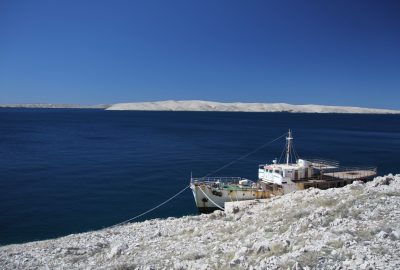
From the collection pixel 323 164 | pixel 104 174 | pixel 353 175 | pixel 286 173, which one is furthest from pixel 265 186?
pixel 104 174

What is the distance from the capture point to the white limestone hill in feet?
38.9

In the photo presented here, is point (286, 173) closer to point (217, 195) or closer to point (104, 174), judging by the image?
point (217, 195)

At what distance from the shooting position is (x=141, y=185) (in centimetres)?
4262

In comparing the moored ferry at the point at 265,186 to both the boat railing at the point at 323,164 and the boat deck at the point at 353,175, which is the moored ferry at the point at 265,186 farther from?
the boat deck at the point at 353,175

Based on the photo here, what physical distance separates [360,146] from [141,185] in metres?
62.3

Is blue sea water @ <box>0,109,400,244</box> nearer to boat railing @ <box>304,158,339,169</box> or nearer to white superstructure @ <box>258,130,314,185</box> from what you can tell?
boat railing @ <box>304,158,339,169</box>

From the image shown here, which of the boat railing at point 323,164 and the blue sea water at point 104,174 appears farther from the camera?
the boat railing at point 323,164

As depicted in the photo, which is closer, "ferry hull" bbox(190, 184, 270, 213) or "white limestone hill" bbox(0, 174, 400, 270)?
"white limestone hill" bbox(0, 174, 400, 270)

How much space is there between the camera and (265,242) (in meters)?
14.1

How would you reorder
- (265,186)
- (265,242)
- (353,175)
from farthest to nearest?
1. (353,175)
2. (265,186)
3. (265,242)

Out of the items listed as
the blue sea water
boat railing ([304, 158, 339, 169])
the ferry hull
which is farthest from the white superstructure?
the blue sea water

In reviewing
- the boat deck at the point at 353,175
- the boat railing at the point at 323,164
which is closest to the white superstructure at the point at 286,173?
the boat railing at the point at 323,164

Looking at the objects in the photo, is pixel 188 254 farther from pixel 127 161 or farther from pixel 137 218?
pixel 127 161

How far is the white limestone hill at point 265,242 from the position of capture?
11852 millimetres
